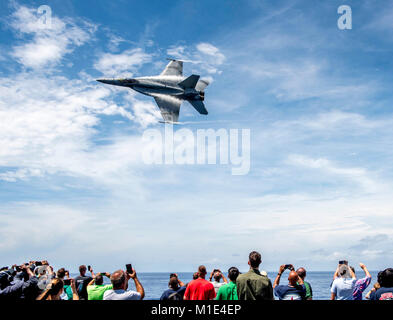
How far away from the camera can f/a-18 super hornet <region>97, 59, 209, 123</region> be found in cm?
3350

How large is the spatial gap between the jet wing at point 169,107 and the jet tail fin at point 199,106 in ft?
5.68

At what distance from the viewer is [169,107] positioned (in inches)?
1375

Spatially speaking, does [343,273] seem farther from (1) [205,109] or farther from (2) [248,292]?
(1) [205,109]

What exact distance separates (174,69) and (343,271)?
33065mm

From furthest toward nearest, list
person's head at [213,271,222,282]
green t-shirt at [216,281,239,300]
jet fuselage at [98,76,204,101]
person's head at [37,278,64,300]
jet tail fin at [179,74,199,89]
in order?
jet tail fin at [179,74,199,89]
jet fuselage at [98,76,204,101]
person's head at [213,271,222,282]
green t-shirt at [216,281,239,300]
person's head at [37,278,64,300]

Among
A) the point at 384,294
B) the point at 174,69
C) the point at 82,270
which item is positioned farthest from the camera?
the point at 174,69

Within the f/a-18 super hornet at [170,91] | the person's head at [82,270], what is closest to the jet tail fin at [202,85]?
the f/a-18 super hornet at [170,91]

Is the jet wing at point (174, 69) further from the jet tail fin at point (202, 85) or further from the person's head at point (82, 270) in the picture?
the person's head at point (82, 270)

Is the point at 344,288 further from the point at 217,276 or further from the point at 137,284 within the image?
the point at 137,284

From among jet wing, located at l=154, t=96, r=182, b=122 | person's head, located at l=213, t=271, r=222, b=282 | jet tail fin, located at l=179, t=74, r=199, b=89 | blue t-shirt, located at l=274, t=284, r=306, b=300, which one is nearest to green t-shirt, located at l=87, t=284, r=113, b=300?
person's head, located at l=213, t=271, r=222, b=282

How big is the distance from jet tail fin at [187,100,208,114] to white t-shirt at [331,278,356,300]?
28423mm

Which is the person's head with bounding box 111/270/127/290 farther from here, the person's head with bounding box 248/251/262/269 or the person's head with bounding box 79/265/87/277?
the person's head with bounding box 79/265/87/277

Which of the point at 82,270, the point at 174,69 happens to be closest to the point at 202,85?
the point at 174,69
